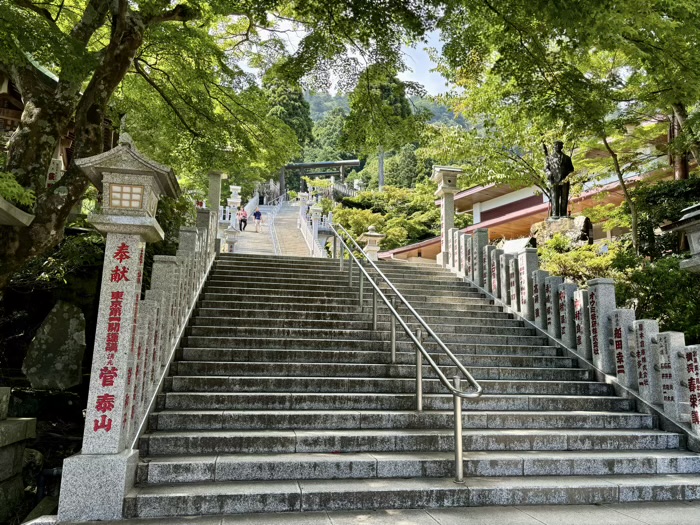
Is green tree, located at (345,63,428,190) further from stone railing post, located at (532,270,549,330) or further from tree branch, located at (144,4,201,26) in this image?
stone railing post, located at (532,270,549,330)

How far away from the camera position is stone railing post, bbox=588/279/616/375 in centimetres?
654

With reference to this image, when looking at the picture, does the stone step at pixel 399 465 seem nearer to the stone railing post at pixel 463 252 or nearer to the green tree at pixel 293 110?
the stone railing post at pixel 463 252

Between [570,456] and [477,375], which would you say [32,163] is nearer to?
[477,375]

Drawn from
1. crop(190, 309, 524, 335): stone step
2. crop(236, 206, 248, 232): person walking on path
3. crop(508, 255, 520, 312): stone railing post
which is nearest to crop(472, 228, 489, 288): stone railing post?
crop(508, 255, 520, 312): stone railing post

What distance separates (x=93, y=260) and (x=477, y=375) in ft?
21.1

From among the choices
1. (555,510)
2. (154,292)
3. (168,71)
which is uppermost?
(168,71)

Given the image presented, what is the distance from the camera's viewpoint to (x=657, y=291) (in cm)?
782

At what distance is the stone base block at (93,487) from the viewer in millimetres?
3611

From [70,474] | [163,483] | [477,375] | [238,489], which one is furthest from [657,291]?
[70,474]

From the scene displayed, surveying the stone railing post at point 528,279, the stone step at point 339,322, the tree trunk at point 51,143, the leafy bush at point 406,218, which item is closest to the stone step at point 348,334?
the stone step at point 339,322

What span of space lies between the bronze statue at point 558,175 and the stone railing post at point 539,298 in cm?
728

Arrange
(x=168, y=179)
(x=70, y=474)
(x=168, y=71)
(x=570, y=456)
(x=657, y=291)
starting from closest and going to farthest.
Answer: (x=70, y=474) < (x=168, y=179) < (x=570, y=456) < (x=657, y=291) < (x=168, y=71)

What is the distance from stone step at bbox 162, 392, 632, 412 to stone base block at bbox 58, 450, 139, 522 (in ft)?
4.71

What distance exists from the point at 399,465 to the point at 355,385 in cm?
155
